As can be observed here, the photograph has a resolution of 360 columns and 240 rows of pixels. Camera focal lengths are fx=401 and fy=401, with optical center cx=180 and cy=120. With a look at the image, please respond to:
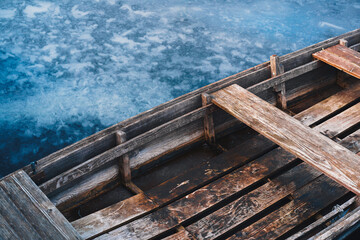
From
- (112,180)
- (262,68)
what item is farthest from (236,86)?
(112,180)

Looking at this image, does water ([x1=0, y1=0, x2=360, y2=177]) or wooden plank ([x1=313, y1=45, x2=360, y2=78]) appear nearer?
wooden plank ([x1=313, y1=45, x2=360, y2=78])

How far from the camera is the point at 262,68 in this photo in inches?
181

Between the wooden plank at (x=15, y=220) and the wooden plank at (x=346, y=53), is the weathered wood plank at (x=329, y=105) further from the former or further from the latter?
the wooden plank at (x=15, y=220)

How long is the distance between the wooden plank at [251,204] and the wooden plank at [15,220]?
4.07 feet

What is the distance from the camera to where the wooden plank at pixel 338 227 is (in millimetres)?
2768

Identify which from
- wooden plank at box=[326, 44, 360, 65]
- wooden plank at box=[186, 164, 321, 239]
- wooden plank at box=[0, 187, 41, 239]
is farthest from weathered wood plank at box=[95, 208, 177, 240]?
wooden plank at box=[326, 44, 360, 65]

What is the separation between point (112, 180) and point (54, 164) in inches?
26.4

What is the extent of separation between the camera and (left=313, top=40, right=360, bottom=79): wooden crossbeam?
4.73 m

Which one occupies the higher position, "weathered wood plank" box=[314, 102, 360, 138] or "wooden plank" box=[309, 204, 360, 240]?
"weathered wood plank" box=[314, 102, 360, 138]

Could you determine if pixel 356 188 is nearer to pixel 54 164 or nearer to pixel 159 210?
pixel 159 210

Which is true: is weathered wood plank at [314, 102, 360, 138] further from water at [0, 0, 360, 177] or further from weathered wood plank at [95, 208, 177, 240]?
water at [0, 0, 360, 177]

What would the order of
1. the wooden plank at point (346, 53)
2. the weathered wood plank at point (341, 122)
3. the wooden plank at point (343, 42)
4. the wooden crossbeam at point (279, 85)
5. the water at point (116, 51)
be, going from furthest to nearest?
the water at point (116, 51)
the wooden plank at point (343, 42)
the wooden plank at point (346, 53)
the wooden crossbeam at point (279, 85)
the weathered wood plank at point (341, 122)

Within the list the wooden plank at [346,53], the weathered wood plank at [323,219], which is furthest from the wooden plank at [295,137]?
the wooden plank at [346,53]

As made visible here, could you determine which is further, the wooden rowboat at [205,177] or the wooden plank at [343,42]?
the wooden plank at [343,42]
